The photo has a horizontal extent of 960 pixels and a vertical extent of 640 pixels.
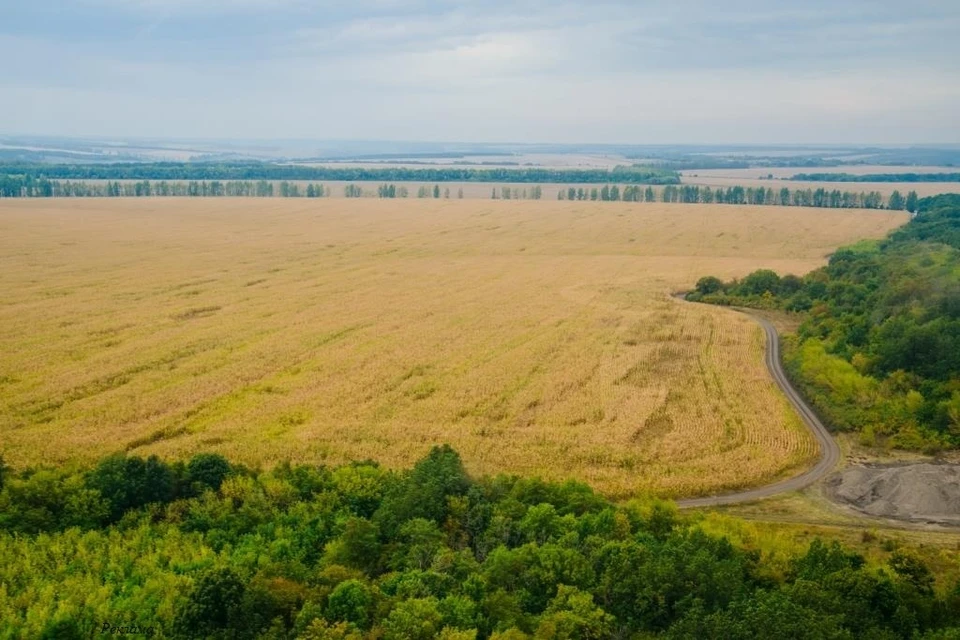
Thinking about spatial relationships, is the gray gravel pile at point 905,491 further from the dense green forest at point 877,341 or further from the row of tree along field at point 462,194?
the row of tree along field at point 462,194

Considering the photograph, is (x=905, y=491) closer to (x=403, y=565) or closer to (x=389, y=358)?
(x=403, y=565)

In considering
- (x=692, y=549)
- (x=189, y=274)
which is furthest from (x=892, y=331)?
(x=189, y=274)

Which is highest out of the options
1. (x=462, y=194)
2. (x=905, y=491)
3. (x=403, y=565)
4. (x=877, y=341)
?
(x=462, y=194)

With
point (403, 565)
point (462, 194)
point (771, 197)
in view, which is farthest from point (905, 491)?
point (462, 194)

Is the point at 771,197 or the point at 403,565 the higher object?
the point at 771,197

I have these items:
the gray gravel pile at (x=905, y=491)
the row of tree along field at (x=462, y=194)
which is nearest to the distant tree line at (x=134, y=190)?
the row of tree along field at (x=462, y=194)

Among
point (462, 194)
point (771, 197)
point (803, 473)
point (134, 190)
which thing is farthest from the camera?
point (462, 194)

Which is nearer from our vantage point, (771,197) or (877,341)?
(877,341)
